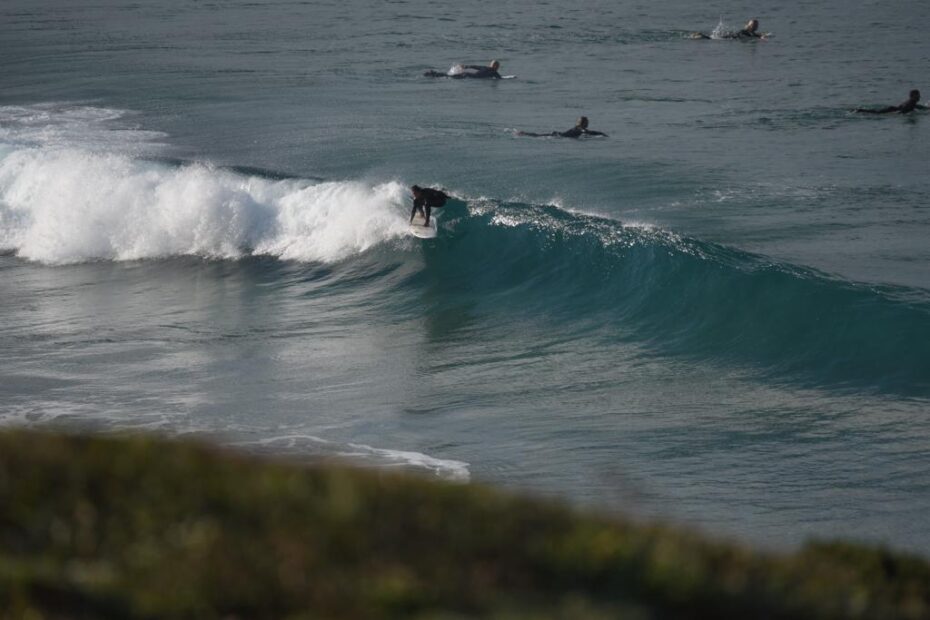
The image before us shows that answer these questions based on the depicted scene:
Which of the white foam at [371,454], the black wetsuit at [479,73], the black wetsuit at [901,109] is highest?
the black wetsuit at [479,73]

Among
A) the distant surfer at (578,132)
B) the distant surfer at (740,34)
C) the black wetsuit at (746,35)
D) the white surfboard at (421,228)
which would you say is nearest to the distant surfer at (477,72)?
the distant surfer at (578,132)

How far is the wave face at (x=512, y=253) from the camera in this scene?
1822 cm

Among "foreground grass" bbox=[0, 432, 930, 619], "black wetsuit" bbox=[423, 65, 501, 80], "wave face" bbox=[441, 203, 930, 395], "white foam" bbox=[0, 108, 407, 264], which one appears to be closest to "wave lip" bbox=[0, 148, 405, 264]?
"white foam" bbox=[0, 108, 407, 264]

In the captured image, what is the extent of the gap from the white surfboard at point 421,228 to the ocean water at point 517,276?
229mm

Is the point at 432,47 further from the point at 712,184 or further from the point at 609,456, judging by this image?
the point at 609,456

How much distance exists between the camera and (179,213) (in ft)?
89.8

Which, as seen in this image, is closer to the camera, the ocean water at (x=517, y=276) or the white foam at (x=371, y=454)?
the white foam at (x=371, y=454)

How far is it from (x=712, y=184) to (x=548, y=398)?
1154 cm

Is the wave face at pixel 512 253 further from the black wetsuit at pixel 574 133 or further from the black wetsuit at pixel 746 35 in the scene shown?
the black wetsuit at pixel 746 35

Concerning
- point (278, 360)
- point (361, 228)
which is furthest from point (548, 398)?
point (361, 228)

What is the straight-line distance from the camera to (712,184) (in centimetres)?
2638

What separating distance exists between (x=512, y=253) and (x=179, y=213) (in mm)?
8041

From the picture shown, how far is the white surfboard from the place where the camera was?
24.6 m

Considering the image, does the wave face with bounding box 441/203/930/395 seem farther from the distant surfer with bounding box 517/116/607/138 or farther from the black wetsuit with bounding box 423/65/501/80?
the black wetsuit with bounding box 423/65/501/80
